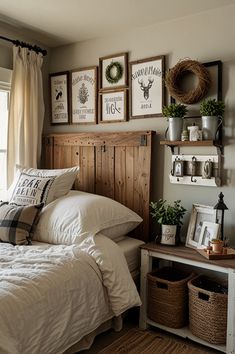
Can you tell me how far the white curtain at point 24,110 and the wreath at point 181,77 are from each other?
134cm

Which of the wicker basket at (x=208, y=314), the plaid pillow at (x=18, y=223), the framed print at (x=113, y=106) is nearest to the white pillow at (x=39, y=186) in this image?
the plaid pillow at (x=18, y=223)

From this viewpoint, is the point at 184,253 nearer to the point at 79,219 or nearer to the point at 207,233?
the point at 207,233

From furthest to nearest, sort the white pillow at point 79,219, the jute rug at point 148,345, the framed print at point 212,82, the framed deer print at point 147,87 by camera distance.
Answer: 1. the framed deer print at point 147,87
2. the framed print at point 212,82
3. the white pillow at point 79,219
4. the jute rug at point 148,345

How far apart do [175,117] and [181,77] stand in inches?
13.0

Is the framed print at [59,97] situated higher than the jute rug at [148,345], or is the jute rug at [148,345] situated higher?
the framed print at [59,97]

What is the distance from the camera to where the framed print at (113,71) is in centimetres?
290

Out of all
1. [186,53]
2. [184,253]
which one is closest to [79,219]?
[184,253]

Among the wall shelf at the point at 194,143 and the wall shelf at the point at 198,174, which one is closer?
the wall shelf at the point at 194,143

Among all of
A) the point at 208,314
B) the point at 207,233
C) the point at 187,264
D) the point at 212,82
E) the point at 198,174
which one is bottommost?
the point at 208,314

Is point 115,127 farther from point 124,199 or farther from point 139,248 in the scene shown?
point 139,248

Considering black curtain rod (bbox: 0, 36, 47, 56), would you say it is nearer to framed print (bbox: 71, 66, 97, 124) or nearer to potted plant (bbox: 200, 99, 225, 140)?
framed print (bbox: 71, 66, 97, 124)

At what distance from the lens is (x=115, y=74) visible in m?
2.95

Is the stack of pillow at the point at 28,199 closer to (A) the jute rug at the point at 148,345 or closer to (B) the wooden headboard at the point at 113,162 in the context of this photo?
(B) the wooden headboard at the point at 113,162

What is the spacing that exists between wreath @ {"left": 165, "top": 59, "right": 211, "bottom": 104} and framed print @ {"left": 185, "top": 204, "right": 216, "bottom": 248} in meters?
0.79
